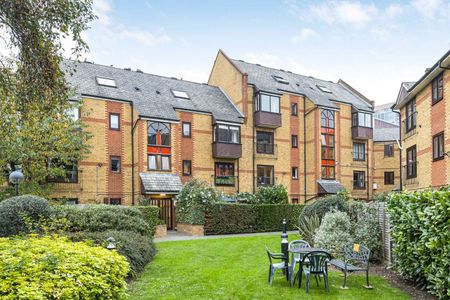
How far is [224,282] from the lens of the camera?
8.37 meters

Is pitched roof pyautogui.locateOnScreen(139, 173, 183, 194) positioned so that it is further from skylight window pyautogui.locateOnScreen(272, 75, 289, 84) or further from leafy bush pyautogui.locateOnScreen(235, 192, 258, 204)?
skylight window pyautogui.locateOnScreen(272, 75, 289, 84)

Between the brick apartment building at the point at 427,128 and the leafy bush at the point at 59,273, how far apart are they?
550 inches

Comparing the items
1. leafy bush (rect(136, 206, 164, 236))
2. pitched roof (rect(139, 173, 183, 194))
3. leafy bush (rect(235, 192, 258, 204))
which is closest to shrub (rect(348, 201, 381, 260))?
leafy bush (rect(136, 206, 164, 236))

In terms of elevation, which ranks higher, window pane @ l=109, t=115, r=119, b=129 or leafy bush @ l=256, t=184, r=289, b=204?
window pane @ l=109, t=115, r=119, b=129

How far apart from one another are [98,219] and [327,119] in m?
22.8

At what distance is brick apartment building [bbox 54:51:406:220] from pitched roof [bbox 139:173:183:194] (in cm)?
6

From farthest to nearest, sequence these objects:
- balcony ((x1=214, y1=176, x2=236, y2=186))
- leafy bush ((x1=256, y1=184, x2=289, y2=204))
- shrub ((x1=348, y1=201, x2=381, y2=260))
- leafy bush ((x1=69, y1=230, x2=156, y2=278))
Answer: balcony ((x1=214, y1=176, x2=236, y2=186)), leafy bush ((x1=256, y1=184, x2=289, y2=204)), shrub ((x1=348, y1=201, x2=381, y2=260)), leafy bush ((x1=69, y1=230, x2=156, y2=278))

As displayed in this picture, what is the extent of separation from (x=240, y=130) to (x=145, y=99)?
7196 mm

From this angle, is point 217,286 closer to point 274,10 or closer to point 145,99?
point 274,10

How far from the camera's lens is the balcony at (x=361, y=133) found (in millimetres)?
32594

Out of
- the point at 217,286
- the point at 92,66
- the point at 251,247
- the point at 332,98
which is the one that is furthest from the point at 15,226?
the point at 332,98

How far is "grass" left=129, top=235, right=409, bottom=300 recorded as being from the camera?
7430 millimetres

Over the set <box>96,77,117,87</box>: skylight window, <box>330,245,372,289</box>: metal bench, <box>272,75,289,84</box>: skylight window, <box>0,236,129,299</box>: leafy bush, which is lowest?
<box>330,245,372,289</box>: metal bench

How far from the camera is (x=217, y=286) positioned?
8.02 m
